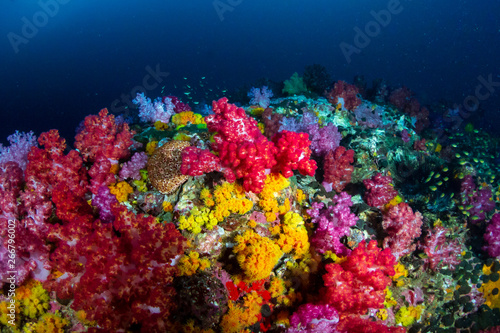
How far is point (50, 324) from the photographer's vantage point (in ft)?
13.3

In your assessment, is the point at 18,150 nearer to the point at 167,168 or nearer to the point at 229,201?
the point at 167,168

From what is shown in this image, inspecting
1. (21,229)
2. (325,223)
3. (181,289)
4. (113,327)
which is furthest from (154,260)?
(325,223)

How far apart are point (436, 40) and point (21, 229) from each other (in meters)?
156

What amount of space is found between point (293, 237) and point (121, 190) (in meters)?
3.59

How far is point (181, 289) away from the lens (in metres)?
4.03

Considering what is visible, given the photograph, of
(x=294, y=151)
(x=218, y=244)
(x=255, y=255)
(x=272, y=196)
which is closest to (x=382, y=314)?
(x=255, y=255)

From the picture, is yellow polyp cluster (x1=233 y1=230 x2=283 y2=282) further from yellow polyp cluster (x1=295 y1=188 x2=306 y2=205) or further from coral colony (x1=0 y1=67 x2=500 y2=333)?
yellow polyp cluster (x1=295 y1=188 x2=306 y2=205)

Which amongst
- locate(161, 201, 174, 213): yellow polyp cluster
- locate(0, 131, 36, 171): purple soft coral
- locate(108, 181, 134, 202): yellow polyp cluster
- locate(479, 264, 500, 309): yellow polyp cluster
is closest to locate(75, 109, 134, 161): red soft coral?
locate(108, 181, 134, 202): yellow polyp cluster

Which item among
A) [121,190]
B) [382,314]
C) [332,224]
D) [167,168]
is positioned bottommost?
[382,314]

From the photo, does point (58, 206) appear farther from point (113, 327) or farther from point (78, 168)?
point (113, 327)

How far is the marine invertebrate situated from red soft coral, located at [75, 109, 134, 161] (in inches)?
37.4

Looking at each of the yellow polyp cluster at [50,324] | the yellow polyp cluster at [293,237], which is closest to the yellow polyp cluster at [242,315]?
the yellow polyp cluster at [293,237]

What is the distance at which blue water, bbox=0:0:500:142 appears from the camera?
48.2m

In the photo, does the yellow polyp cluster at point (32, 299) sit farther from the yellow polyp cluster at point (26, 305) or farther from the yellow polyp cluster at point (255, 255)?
the yellow polyp cluster at point (255, 255)
